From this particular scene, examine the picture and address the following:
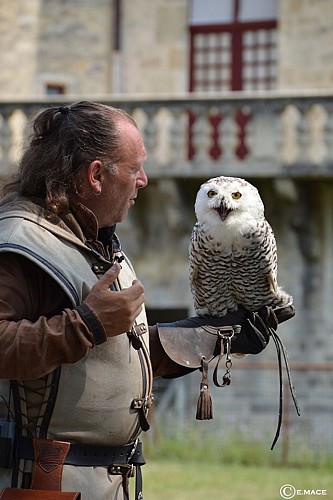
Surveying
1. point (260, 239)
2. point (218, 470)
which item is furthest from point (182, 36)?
point (260, 239)

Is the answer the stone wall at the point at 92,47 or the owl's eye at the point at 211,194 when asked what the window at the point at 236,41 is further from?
the owl's eye at the point at 211,194

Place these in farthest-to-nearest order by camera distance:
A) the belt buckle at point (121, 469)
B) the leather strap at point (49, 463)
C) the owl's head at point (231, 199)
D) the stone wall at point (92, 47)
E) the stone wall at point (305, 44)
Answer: the stone wall at point (92, 47) < the stone wall at point (305, 44) < the owl's head at point (231, 199) < the belt buckle at point (121, 469) < the leather strap at point (49, 463)

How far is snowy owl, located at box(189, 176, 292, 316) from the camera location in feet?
14.4

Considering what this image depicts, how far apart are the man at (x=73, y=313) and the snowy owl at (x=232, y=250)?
2.45 feet

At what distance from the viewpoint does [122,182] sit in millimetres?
3617

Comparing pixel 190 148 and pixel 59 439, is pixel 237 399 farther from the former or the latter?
pixel 59 439

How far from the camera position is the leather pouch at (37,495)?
3324 millimetres

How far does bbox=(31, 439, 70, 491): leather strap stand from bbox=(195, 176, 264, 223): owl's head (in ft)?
4.32

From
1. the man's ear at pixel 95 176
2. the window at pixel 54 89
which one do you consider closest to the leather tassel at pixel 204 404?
the man's ear at pixel 95 176

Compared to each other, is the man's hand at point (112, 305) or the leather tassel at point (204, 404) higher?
the man's hand at point (112, 305)

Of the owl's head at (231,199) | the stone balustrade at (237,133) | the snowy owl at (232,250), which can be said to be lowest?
the stone balustrade at (237,133)

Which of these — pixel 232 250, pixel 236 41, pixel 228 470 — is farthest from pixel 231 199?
pixel 236 41

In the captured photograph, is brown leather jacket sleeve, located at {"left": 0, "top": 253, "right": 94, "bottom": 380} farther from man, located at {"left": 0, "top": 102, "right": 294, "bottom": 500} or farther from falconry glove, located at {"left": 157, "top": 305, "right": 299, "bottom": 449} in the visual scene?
falconry glove, located at {"left": 157, "top": 305, "right": 299, "bottom": 449}

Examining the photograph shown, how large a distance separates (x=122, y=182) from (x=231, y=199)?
84 centimetres
